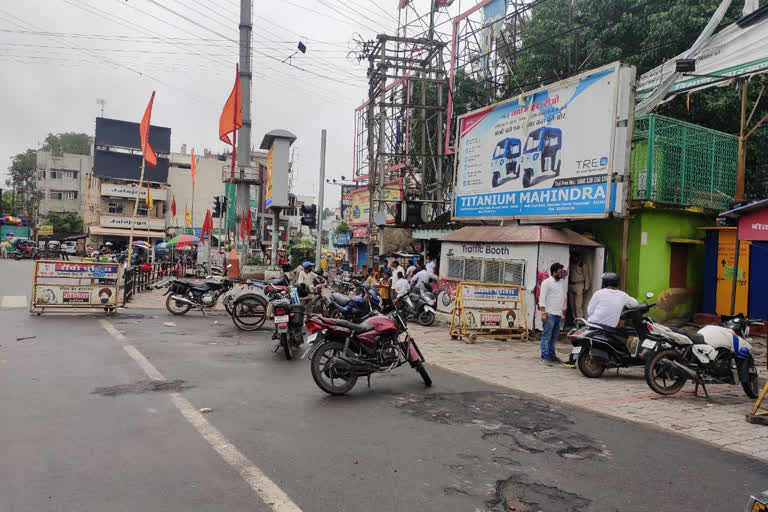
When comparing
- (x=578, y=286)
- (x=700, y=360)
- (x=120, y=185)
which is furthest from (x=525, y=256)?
(x=120, y=185)

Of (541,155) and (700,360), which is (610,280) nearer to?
(700,360)

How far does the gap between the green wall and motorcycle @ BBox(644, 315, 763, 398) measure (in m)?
5.78

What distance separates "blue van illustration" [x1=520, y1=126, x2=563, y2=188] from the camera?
12719 mm

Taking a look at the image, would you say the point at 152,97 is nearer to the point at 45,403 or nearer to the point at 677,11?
the point at 45,403

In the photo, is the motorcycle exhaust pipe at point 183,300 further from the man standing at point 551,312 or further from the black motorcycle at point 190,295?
the man standing at point 551,312

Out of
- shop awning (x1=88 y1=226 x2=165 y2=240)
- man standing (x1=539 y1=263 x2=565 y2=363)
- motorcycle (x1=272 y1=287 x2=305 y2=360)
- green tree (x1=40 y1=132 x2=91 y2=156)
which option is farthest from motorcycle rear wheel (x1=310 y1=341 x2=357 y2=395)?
green tree (x1=40 y1=132 x2=91 y2=156)

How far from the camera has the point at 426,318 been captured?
14.1 m

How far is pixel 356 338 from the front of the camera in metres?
6.75

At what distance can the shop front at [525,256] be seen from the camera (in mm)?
11914

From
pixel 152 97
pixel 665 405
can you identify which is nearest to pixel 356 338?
pixel 665 405

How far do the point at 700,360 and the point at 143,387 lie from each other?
691 centimetres

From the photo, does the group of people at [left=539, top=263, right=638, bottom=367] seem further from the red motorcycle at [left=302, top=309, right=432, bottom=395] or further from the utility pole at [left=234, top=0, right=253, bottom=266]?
the utility pole at [left=234, top=0, right=253, bottom=266]

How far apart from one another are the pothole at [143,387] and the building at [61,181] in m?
61.4

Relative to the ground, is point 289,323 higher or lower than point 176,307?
higher
